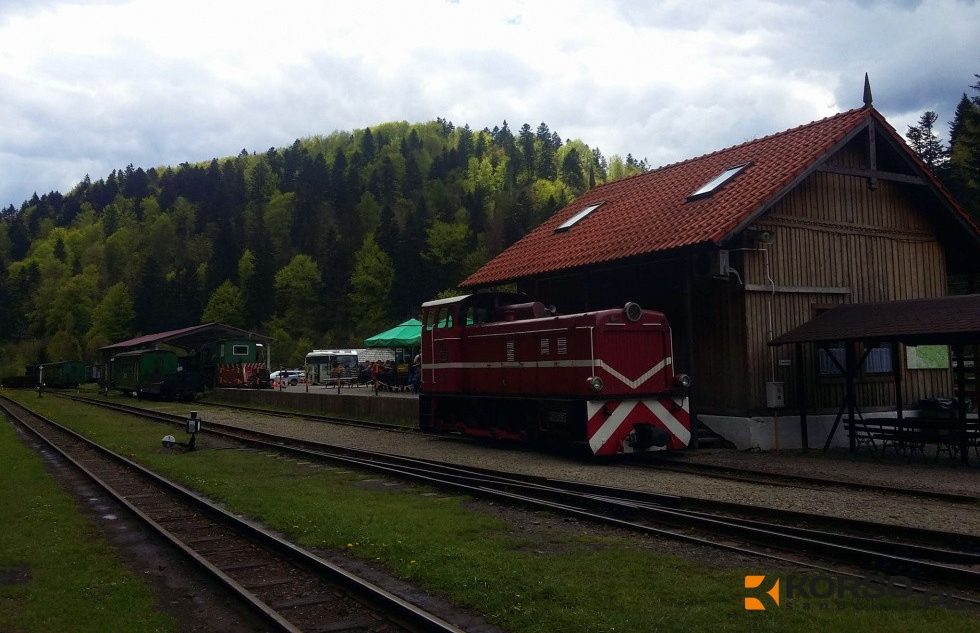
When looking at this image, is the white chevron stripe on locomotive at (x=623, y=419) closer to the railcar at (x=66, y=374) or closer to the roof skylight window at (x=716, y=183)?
Result: the roof skylight window at (x=716, y=183)

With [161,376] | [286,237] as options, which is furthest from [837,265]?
[286,237]

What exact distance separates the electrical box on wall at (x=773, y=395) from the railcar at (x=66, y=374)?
2583 inches

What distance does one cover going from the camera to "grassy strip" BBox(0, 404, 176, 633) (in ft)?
19.7

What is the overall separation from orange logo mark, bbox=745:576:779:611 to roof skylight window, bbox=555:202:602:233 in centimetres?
1726

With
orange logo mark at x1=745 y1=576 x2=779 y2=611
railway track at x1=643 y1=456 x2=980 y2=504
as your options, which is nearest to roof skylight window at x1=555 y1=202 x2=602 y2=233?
railway track at x1=643 y1=456 x2=980 y2=504

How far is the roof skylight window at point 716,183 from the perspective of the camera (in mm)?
18391

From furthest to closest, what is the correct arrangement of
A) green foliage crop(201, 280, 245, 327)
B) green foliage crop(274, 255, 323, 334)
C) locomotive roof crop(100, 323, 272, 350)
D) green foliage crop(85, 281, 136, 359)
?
1. green foliage crop(85, 281, 136, 359)
2. green foliage crop(201, 280, 245, 327)
3. green foliage crop(274, 255, 323, 334)
4. locomotive roof crop(100, 323, 272, 350)

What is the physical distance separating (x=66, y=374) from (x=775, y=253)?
2614 inches

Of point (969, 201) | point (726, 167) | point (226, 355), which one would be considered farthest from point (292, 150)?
point (726, 167)

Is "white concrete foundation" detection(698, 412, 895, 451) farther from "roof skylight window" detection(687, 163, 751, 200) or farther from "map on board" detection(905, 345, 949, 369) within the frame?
"roof skylight window" detection(687, 163, 751, 200)

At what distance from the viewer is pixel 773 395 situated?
1617cm

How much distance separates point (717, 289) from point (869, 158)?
212 inches

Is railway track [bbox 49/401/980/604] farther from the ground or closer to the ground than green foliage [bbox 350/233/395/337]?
closer to the ground

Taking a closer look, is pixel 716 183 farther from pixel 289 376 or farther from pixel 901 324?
pixel 289 376
